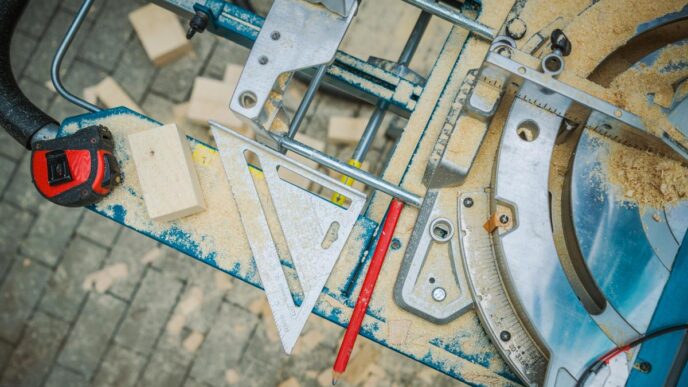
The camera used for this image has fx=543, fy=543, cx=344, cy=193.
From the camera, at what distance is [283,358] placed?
2.78 metres

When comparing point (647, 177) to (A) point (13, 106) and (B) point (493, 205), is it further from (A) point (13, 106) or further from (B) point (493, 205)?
(A) point (13, 106)

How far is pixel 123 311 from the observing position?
9.27ft

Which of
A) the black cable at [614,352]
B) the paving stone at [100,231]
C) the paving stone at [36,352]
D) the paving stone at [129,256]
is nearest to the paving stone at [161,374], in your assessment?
the paving stone at [129,256]

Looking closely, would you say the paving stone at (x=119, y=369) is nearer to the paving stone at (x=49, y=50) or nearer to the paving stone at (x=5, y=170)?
the paving stone at (x=5, y=170)

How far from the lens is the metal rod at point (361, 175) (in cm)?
144

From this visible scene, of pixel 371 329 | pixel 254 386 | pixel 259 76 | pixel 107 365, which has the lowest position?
pixel 107 365

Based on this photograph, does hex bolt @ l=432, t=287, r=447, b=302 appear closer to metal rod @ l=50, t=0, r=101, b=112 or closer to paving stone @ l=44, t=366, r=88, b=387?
metal rod @ l=50, t=0, r=101, b=112

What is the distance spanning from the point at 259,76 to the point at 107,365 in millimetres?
2091

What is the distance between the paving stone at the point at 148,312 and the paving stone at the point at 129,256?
0.05 m

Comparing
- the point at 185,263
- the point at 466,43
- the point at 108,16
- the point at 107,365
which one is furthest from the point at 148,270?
the point at 466,43

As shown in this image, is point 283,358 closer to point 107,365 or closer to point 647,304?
point 107,365

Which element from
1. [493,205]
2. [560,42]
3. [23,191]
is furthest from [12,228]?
[560,42]

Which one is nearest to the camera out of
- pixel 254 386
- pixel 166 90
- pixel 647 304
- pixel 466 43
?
pixel 647 304

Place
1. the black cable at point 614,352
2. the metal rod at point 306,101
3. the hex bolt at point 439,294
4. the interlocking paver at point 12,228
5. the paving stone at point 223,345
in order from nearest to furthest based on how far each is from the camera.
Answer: the black cable at point 614,352, the hex bolt at point 439,294, the metal rod at point 306,101, the paving stone at point 223,345, the interlocking paver at point 12,228
